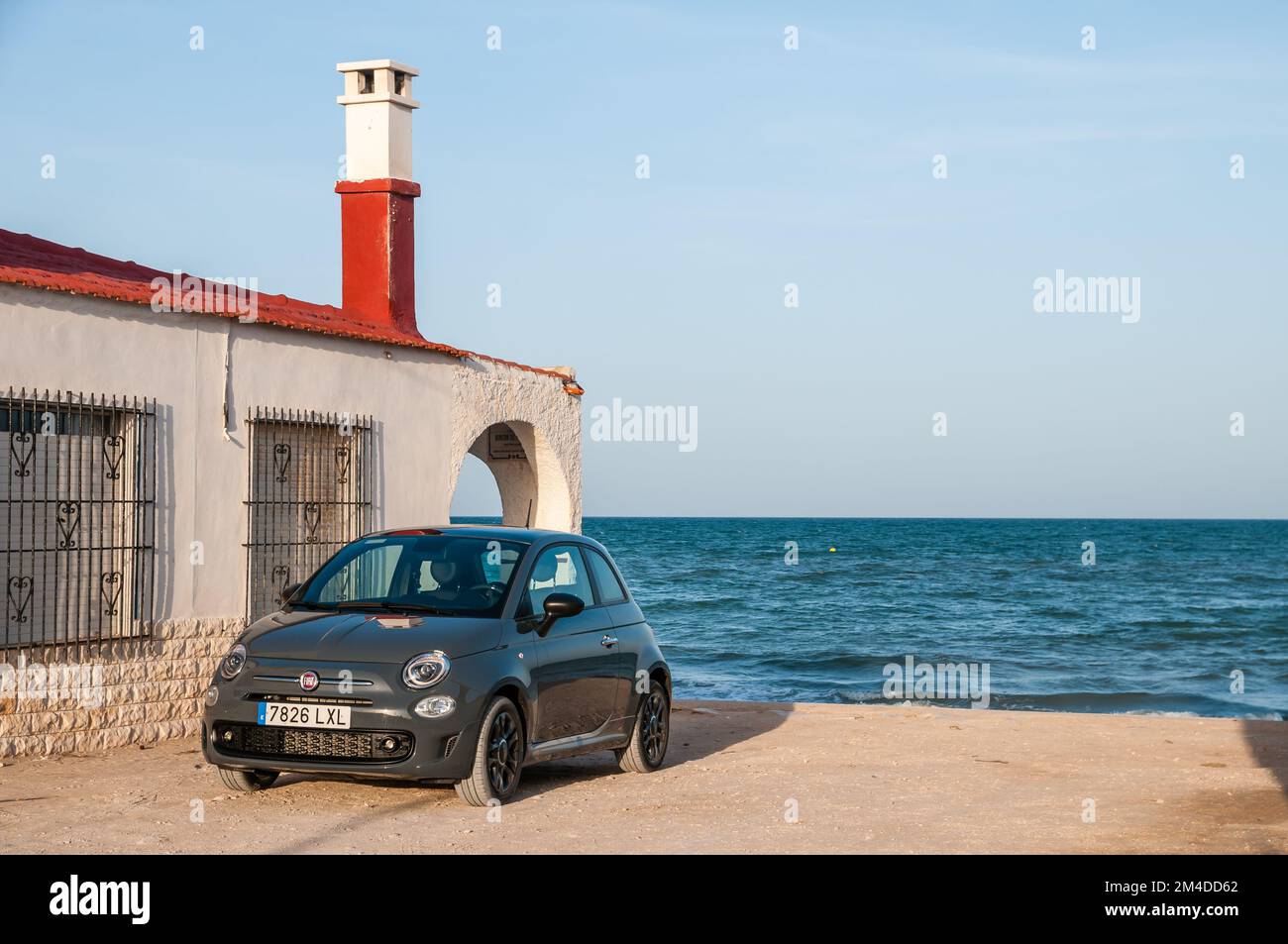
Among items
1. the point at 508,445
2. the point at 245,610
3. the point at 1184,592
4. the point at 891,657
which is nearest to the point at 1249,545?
the point at 1184,592

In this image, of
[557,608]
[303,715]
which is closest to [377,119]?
[557,608]

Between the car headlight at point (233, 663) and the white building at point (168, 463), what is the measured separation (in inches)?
86.5

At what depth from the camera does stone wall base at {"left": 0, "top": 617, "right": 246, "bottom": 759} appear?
10.4m

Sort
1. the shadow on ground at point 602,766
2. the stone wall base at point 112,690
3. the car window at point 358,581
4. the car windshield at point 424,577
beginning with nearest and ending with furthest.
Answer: the shadow on ground at point 602,766 → the car windshield at point 424,577 → the car window at point 358,581 → the stone wall base at point 112,690

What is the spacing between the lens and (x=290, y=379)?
12.8m

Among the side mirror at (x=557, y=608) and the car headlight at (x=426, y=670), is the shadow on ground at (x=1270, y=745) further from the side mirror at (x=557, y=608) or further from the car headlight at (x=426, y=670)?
the car headlight at (x=426, y=670)

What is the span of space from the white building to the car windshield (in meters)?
2.01

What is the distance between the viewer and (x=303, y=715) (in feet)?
28.1

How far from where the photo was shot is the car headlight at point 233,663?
8891 mm

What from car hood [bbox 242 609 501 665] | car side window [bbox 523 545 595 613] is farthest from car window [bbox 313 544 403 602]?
car side window [bbox 523 545 595 613]

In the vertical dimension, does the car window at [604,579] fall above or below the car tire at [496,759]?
above

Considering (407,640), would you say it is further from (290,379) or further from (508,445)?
(508,445)

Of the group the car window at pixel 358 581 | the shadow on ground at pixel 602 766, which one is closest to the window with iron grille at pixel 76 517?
the car window at pixel 358 581

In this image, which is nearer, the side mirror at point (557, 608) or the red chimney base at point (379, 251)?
the side mirror at point (557, 608)
